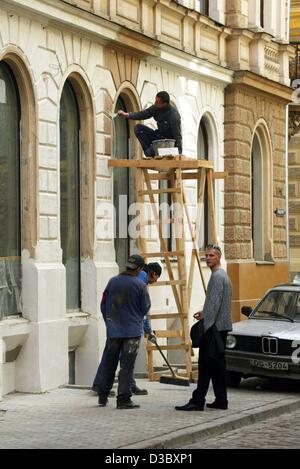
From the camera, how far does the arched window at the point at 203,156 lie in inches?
997

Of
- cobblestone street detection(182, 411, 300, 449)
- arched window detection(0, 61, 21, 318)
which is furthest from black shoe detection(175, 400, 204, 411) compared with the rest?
arched window detection(0, 61, 21, 318)

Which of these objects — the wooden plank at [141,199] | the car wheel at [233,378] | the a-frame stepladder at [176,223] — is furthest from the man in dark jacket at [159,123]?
the car wheel at [233,378]

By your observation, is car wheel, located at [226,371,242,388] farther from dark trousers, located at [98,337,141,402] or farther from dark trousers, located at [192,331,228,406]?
dark trousers, located at [98,337,141,402]

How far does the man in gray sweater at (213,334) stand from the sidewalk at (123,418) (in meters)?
0.29

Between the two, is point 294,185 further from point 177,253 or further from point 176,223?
point 177,253

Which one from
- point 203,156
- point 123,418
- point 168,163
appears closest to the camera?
point 123,418

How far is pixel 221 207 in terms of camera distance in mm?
25906

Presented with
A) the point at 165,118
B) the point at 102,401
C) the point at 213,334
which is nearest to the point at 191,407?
the point at 213,334

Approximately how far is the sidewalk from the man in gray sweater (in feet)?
0.95

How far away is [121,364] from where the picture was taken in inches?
634

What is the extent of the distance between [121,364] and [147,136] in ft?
16.6

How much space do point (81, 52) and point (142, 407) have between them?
576 centimetres

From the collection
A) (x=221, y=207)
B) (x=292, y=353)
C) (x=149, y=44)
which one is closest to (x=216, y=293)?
(x=292, y=353)

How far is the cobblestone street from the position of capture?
1383cm
